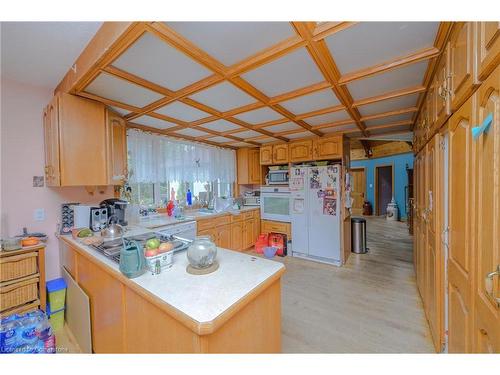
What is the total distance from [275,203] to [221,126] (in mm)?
1846

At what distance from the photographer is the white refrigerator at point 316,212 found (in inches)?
126

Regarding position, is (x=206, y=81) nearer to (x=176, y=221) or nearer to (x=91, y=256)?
(x=91, y=256)

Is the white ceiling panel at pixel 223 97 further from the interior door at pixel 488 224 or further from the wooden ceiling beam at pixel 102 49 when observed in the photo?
the interior door at pixel 488 224

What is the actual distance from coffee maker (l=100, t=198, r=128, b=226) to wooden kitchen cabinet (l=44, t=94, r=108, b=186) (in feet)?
1.16

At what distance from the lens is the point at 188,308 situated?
76 centimetres

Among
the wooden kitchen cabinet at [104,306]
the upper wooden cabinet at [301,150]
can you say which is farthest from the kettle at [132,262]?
the upper wooden cabinet at [301,150]

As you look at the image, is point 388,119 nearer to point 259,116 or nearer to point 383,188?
point 259,116

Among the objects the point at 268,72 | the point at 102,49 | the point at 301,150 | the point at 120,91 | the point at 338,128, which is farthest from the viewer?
the point at 301,150

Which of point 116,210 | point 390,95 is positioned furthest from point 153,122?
point 390,95

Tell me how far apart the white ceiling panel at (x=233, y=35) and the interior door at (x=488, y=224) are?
914 mm

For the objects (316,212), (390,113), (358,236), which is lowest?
(358,236)

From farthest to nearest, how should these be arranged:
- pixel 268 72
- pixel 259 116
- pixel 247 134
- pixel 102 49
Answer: pixel 247 134 → pixel 259 116 → pixel 268 72 → pixel 102 49

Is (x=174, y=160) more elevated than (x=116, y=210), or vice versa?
(x=174, y=160)

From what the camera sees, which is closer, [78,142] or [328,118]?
[78,142]
